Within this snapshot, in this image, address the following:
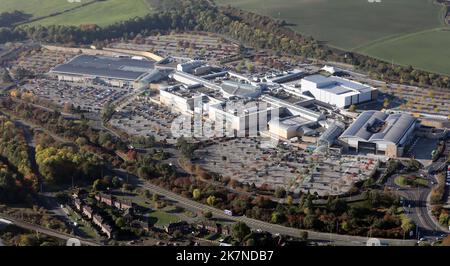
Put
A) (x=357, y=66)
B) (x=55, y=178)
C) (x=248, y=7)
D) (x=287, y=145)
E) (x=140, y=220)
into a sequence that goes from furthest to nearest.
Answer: (x=248, y=7)
(x=357, y=66)
(x=287, y=145)
(x=55, y=178)
(x=140, y=220)

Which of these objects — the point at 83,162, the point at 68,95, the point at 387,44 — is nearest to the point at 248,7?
the point at 387,44

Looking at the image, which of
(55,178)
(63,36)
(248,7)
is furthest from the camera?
(248,7)

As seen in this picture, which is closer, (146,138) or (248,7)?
(146,138)

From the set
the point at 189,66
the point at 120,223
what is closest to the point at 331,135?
the point at 120,223

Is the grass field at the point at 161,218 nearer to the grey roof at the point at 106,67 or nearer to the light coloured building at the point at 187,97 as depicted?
the light coloured building at the point at 187,97

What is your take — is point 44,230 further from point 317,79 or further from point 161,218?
point 317,79

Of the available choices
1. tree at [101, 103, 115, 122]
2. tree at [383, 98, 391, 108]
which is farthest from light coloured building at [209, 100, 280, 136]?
tree at [383, 98, 391, 108]

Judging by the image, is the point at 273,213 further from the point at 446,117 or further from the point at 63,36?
the point at 63,36
